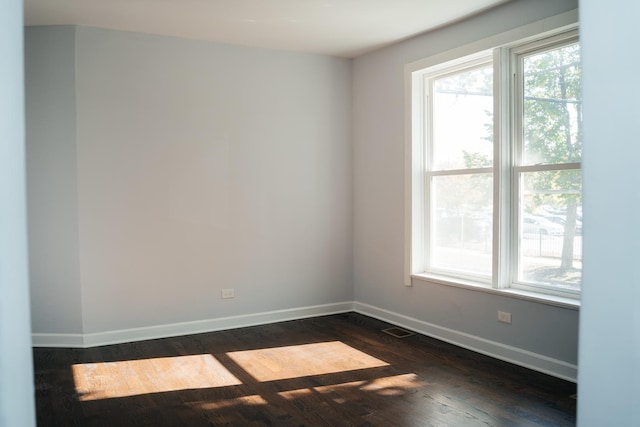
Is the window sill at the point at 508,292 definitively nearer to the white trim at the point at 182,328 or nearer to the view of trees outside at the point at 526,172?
the view of trees outside at the point at 526,172

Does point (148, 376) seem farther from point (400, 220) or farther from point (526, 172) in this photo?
point (526, 172)

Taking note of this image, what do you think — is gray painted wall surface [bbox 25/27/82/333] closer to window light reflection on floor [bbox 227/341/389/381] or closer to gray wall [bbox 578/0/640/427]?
window light reflection on floor [bbox 227/341/389/381]

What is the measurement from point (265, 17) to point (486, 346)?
329 centimetres

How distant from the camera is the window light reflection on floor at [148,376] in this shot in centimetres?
336

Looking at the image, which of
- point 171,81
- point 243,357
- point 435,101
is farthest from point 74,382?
point 435,101

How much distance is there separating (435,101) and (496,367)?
247 centimetres

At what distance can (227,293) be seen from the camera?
16.2 ft

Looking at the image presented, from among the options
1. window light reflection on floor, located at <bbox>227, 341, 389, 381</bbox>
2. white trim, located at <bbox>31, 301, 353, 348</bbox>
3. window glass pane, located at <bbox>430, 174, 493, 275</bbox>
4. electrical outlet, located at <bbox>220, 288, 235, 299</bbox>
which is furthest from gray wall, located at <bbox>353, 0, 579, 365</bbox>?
electrical outlet, located at <bbox>220, 288, 235, 299</bbox>

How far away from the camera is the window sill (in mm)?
3457

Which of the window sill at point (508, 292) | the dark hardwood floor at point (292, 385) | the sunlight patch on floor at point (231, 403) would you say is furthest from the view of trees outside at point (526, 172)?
the sunlight patch on floor at point (231, 403)

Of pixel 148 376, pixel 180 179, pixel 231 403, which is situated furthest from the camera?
pixel 180 179

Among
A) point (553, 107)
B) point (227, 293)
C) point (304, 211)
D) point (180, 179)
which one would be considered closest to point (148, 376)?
point (227, 293)

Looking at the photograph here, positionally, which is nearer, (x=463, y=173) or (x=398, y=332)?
(x=463, y=173)

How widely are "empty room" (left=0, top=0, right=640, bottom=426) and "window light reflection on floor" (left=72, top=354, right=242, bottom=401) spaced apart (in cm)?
2
